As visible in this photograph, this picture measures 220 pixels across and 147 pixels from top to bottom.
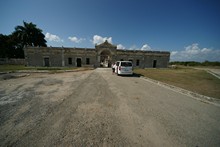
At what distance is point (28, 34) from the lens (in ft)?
130

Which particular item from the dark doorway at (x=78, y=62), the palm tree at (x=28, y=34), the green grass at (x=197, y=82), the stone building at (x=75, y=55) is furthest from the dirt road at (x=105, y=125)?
the palm tree at (x=28, y=34)

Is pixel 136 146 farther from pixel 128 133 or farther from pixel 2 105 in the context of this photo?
pixel 2 105

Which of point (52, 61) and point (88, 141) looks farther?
point (52, 61)

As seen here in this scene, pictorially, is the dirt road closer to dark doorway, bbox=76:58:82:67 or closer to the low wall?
dark doorway, bbox=76:58:82:67

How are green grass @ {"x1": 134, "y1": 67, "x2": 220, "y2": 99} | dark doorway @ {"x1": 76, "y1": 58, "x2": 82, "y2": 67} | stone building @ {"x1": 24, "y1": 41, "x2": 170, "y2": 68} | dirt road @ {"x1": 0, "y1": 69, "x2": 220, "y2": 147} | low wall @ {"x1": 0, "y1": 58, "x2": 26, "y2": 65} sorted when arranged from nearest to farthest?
dirt road @ {"x1": 0, "y1": 69, "x2": 220, "y2": 147}, green grass @ {"x1": 134, "y1": 67, "x2": 220, "y2": 99}, stone building @ {"x1": 24, "y1": 41, "x2": 170, "y2": 68}, dark doorway @ {"x1": 76, "y1": 58, "x2": 82, "y2": 67}, low wall @ {"x1": 0, "y1": 58, "x2": 26, "y2": 65}

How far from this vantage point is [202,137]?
2.53 metres

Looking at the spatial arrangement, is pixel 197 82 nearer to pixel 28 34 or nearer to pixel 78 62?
pixel 78 62

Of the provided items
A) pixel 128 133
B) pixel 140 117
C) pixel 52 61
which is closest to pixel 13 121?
pixel 128 133

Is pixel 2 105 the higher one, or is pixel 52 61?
pixel 52 61

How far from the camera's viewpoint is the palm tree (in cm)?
3831

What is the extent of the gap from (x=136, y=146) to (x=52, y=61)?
31112 millimetres

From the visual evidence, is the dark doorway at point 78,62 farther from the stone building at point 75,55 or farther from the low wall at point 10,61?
the low wall at point 10,61

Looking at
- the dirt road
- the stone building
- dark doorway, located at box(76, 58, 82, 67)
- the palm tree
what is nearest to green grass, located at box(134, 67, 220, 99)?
the dirt road

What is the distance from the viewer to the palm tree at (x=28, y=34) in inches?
1508
